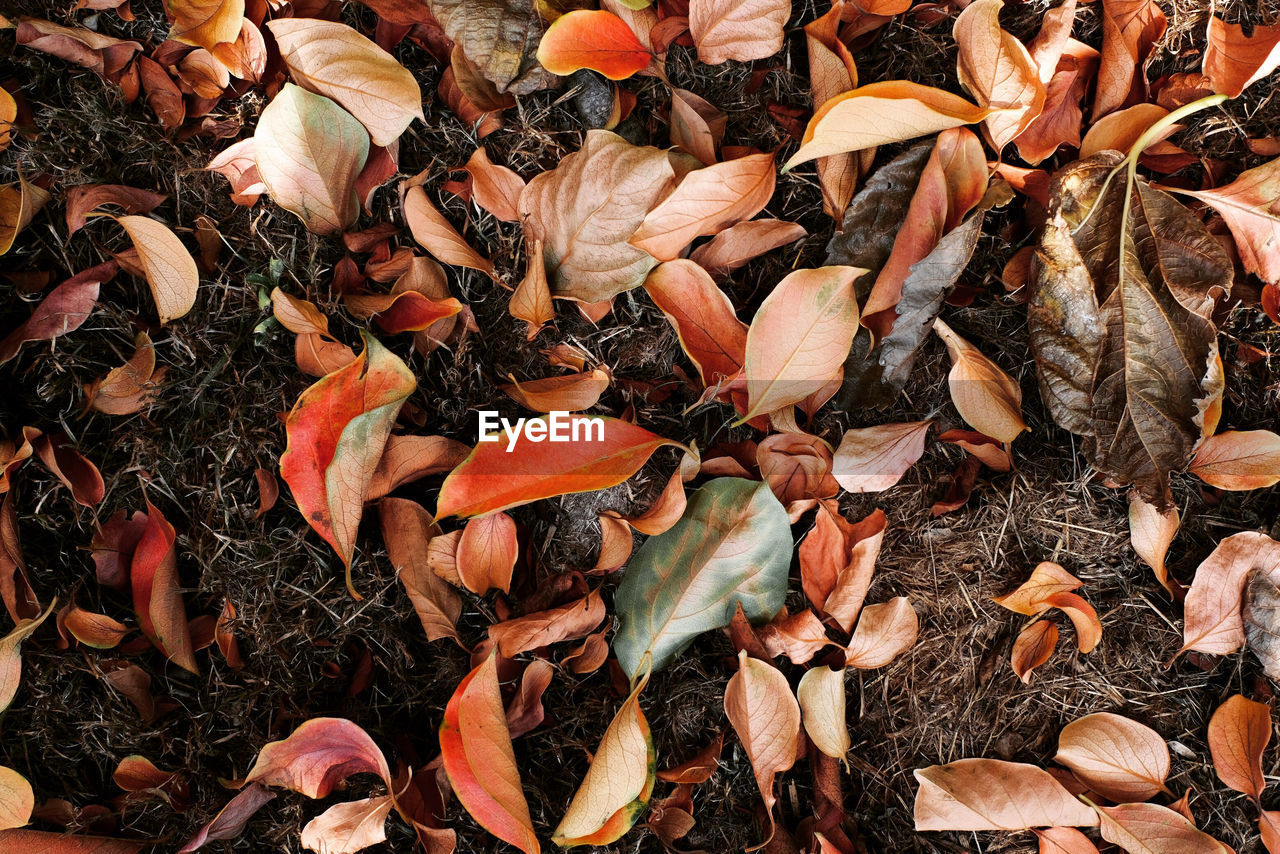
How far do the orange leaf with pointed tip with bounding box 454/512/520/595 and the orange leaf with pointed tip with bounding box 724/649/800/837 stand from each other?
0.24m

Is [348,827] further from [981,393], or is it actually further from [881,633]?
[981,393]

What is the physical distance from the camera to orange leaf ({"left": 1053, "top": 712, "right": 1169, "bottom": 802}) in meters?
0.84

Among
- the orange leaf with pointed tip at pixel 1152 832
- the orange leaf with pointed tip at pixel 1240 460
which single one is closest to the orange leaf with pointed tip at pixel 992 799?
the orange leaf with pointed tip at pixel 1152 832

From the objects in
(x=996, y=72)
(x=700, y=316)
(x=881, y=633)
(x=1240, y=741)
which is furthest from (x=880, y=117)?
(x=1240, y=741)

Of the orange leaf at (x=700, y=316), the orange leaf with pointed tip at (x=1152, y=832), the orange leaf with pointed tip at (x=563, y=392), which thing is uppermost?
the orange leaf at (x=700, y=316)

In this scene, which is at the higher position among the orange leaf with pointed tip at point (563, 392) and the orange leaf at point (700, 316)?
the orange leaf at point (700, 316)

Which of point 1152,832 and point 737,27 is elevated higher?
point 737,27

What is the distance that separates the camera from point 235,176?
0.83 m

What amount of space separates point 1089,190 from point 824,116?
30 cm

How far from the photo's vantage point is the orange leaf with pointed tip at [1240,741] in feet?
2.72

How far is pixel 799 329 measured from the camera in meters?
0.77

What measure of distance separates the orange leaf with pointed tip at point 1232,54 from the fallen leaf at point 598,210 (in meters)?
0.57

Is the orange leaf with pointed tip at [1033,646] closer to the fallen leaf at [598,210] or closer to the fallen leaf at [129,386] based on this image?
the fallen leaf at [598,210]

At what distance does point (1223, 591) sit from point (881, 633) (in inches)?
14.0
